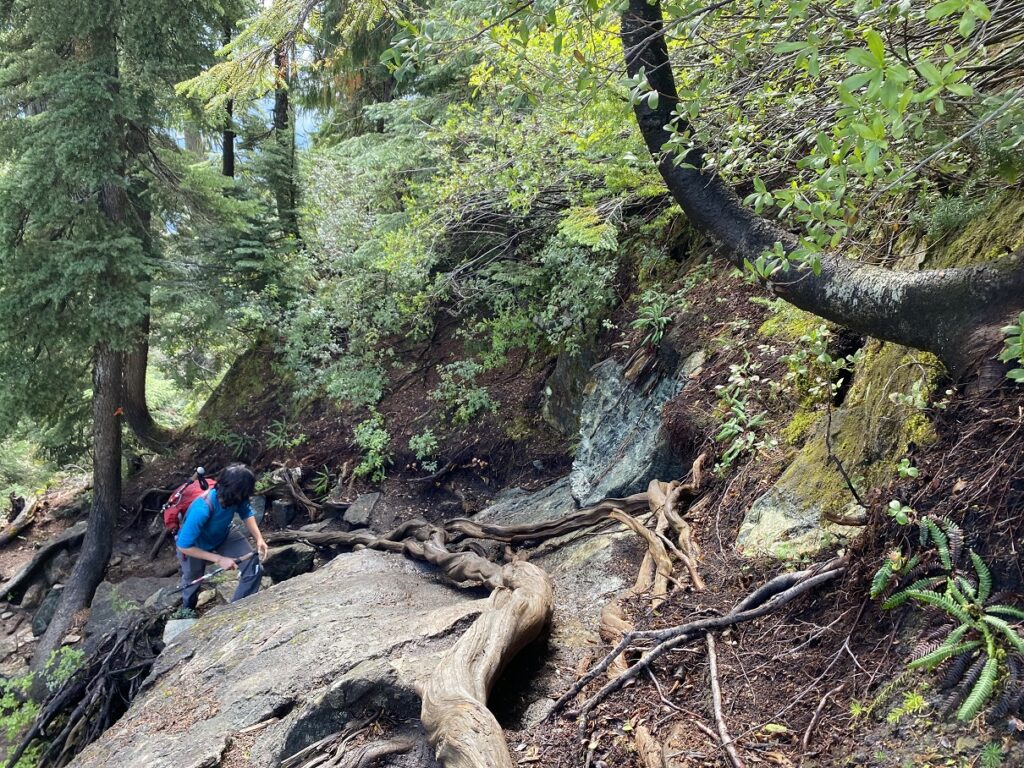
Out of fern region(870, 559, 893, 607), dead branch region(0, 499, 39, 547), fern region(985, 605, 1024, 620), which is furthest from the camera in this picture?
dead branch region(0, 499, 39, 547)

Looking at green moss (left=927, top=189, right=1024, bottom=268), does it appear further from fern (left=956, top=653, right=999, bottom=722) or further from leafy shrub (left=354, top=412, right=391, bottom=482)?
leafy shrub (left=354, top=412, right=391, bottom=482)

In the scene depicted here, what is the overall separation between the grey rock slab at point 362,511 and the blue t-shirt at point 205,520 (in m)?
2.78

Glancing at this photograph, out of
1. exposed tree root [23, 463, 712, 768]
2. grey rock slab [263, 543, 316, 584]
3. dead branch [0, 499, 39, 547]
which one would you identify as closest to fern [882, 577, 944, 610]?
exposed tree root [23, 463, 712, 768]

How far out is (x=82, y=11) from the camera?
8.49m

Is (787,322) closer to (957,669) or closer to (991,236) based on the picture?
(991,236)

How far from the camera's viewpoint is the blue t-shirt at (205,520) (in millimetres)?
6379

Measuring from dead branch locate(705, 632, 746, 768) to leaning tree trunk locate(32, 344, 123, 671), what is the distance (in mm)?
10390

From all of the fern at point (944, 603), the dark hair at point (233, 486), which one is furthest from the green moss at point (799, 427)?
the dark hair at point (233, 486)

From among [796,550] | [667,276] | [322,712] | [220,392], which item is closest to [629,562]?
[796,550]

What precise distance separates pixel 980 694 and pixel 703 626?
1.35 m

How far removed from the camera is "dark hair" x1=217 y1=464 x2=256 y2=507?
20.2ft

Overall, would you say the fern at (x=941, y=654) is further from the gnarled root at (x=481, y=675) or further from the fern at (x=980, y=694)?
the gnarled root at (x=481, y=675)

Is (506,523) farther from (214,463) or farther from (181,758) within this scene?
(214,463)

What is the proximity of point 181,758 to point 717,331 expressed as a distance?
5.55 m
